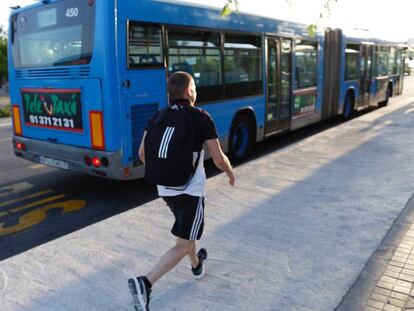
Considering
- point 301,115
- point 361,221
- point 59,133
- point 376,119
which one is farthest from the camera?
point 376,119

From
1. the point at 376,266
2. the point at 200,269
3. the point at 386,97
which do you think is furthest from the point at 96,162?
the point at 386,97

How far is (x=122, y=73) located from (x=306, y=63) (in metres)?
5.97

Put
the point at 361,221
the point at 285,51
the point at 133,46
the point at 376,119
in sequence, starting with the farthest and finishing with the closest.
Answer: the point at 376,119 < the point at 285,51 < the point at 133,46 < the point at 361,221

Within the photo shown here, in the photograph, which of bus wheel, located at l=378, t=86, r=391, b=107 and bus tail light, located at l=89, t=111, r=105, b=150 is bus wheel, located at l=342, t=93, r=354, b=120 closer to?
bus wheel, located at l=378, t=86, r=391, b=107

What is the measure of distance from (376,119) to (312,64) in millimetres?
3396

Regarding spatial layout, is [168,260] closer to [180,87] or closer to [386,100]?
[180,87]

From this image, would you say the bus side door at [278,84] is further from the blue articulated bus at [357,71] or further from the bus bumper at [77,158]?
the bus bumper at [77,158]

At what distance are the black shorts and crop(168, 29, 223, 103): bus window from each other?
3228 mm

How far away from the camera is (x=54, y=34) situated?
5.68m

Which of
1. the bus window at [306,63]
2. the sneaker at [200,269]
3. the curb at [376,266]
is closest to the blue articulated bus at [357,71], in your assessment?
the bus window at [306,63]

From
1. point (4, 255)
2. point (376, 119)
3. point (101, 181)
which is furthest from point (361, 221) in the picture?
point (376, 119)

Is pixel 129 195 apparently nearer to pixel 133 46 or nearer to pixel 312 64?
pixel 133 46

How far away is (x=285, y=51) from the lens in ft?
29.0

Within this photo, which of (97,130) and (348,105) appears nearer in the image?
(97,130)
